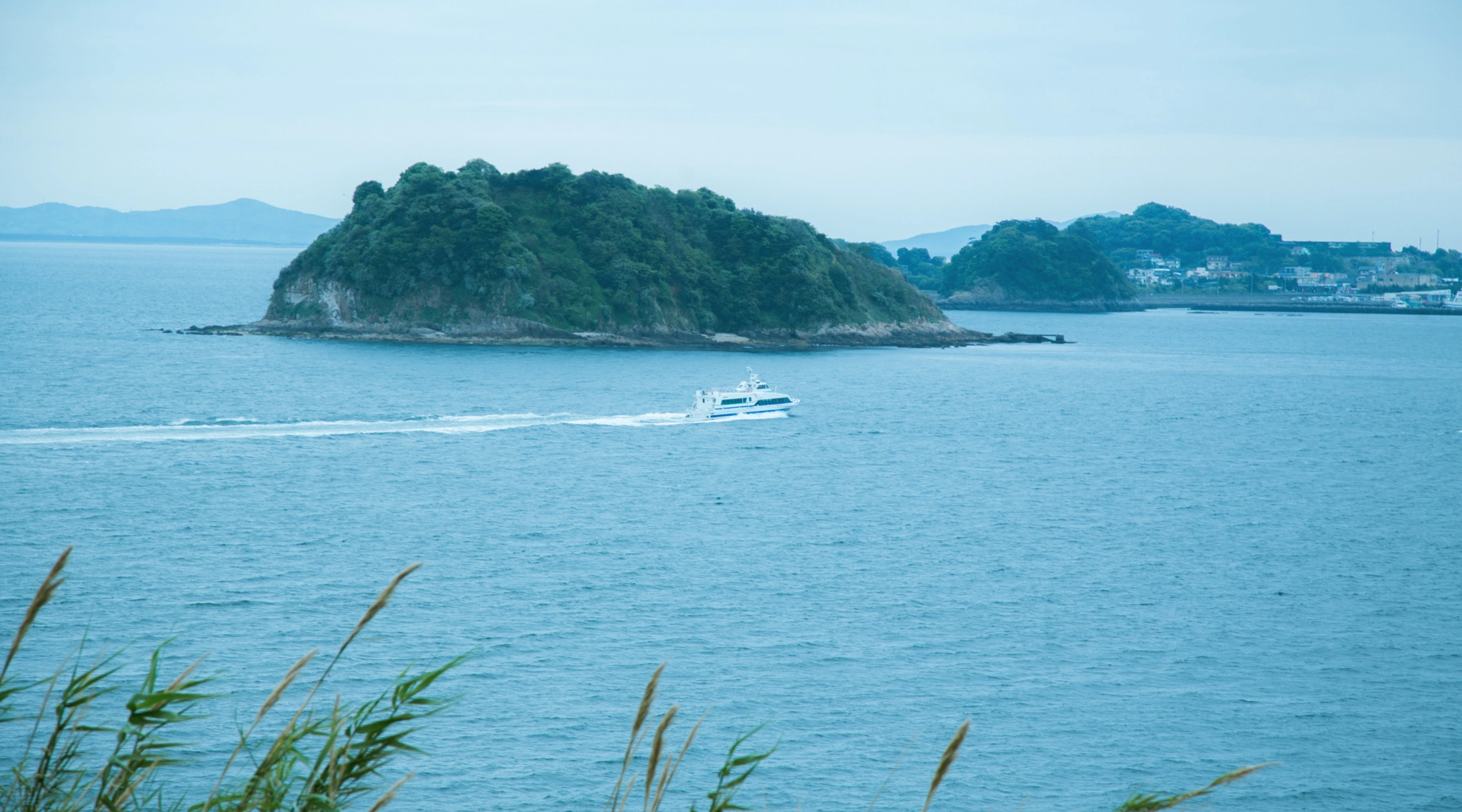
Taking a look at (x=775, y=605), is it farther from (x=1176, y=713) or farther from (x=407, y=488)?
(x=407, y=488)

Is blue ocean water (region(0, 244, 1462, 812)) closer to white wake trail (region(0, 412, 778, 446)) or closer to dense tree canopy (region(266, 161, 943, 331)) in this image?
white wake trail (region(0, 412, 778, 446))

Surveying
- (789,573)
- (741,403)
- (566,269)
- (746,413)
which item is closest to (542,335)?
(566,269)

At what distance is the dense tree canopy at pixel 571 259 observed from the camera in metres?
126

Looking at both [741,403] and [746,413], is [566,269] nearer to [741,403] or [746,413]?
[746,413]

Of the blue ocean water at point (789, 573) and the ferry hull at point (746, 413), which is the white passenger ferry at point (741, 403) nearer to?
the ferry hull at point (746, 413)

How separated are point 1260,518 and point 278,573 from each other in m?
44.3

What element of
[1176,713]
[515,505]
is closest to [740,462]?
[515,505]

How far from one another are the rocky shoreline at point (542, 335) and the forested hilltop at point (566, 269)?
299mm

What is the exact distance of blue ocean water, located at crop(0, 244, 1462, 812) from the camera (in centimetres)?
2755

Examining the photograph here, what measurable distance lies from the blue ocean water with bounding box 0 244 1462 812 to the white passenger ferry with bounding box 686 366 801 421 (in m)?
1.76

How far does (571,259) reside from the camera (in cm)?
13162

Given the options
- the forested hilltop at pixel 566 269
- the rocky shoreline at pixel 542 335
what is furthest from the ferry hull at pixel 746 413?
the forested hilltop at pixel 566 269

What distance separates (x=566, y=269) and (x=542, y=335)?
31.4 ft

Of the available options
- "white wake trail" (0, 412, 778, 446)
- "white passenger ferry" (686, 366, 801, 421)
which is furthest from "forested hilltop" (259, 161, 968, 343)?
"white wake trail" (0, 412, 778, 446)
